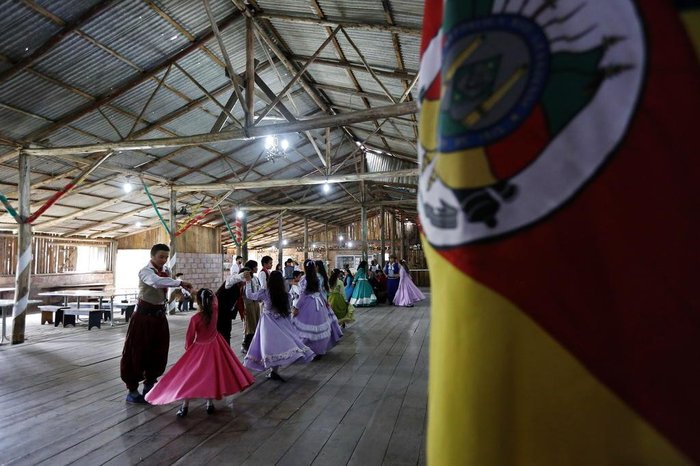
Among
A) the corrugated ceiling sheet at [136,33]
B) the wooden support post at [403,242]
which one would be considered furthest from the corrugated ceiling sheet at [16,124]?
the wooden support post at [403,242]

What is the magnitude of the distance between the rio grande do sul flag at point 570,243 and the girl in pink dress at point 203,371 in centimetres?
306

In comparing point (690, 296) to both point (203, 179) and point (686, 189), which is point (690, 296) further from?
point (203, 179)

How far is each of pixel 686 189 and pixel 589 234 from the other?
128 millimetres

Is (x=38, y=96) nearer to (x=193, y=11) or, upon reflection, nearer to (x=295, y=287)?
(x=193, y=11)

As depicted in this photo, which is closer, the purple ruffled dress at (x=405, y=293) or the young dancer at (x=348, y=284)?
the purple ruffled dress at (x=405, y=293)

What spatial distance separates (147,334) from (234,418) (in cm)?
119

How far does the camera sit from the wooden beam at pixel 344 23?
462 centimetres

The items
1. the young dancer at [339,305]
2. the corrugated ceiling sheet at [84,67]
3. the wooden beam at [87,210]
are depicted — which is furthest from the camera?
the wooden beam at [87,210]

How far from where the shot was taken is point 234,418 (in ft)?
10.2

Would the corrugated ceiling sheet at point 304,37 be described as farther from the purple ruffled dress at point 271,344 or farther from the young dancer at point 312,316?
the purple ruffled dress at point 271,344

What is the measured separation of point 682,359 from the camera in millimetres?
474

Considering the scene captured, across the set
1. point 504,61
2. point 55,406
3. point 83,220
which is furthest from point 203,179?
point 504,61

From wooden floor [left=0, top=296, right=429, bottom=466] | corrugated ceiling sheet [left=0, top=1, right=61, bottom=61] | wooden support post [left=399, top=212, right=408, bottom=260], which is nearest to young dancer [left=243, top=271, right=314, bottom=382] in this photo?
→ wooden floor [left=0, top=296, right=429, bottom=466]

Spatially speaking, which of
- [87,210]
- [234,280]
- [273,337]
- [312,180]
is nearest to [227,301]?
[234,280]
